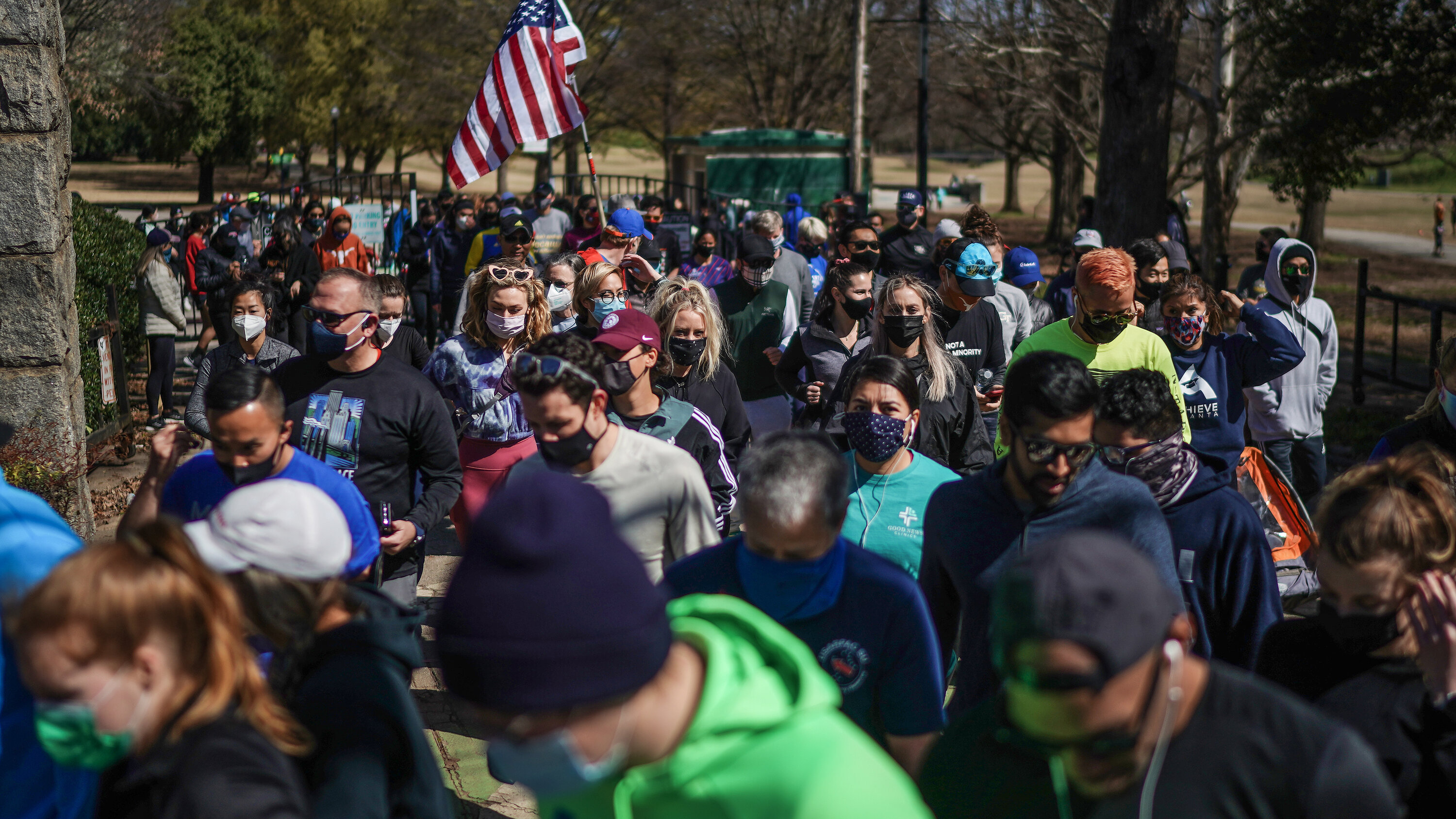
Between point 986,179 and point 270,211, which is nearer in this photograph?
point 270,211

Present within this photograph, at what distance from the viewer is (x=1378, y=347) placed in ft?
54.2

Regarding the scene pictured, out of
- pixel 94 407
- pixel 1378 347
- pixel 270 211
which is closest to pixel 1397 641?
pixel 94 407

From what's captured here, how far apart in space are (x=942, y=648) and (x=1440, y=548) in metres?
1.44

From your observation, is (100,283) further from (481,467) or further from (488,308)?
(481,467)

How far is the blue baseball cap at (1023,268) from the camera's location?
8.48 m

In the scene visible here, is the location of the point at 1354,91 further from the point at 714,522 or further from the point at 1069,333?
the point at 714,522

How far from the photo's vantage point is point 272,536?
8.34 ft

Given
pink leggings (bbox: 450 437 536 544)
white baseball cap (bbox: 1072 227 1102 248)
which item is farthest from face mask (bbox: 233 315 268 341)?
white baseball cap (bbox: 1072 227 1102 248)

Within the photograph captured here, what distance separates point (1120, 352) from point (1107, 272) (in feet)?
1.13

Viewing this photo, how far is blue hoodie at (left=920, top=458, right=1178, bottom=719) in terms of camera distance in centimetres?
339

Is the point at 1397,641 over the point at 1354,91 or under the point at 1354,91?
under

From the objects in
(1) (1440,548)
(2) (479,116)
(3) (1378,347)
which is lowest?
(3) (1378,347)

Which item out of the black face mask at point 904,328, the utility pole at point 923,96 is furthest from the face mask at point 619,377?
the utility pole at point 923,96

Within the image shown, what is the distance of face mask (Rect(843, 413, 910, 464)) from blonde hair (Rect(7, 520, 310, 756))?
7.46 ft
